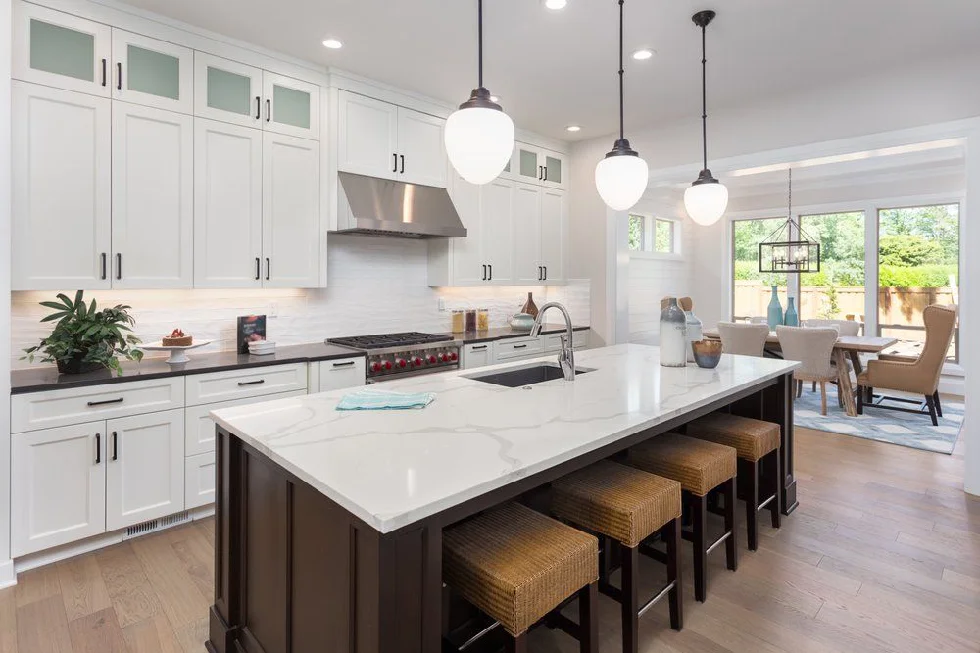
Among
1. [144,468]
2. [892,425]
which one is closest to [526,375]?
[144,468]

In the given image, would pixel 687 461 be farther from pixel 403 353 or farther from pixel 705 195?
pixel 403 353

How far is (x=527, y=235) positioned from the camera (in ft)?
17.0

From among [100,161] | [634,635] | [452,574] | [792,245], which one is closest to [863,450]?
[792,245]

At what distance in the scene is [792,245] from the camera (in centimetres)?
629

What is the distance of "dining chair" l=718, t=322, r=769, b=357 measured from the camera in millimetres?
5461

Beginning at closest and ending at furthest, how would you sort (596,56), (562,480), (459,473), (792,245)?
(459,473) < (562,480) < (596,56) < (792,245)

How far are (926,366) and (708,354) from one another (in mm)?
3435

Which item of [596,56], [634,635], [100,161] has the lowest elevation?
[634,635]

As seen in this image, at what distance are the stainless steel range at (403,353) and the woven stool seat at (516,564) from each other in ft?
6.92

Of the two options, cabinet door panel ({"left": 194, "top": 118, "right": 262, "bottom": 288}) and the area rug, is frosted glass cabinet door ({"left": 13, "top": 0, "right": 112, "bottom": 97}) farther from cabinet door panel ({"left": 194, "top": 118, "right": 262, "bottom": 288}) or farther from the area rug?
the area rug

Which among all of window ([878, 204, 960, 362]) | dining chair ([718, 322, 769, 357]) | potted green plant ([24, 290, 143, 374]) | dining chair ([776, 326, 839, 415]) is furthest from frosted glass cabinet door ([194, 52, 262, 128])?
window ([878, 204, 960, 362])

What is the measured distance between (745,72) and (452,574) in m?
3.74

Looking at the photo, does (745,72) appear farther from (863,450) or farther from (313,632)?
(313,632)

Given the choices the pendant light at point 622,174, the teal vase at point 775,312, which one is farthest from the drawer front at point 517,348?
the teal vase at point 775,312
